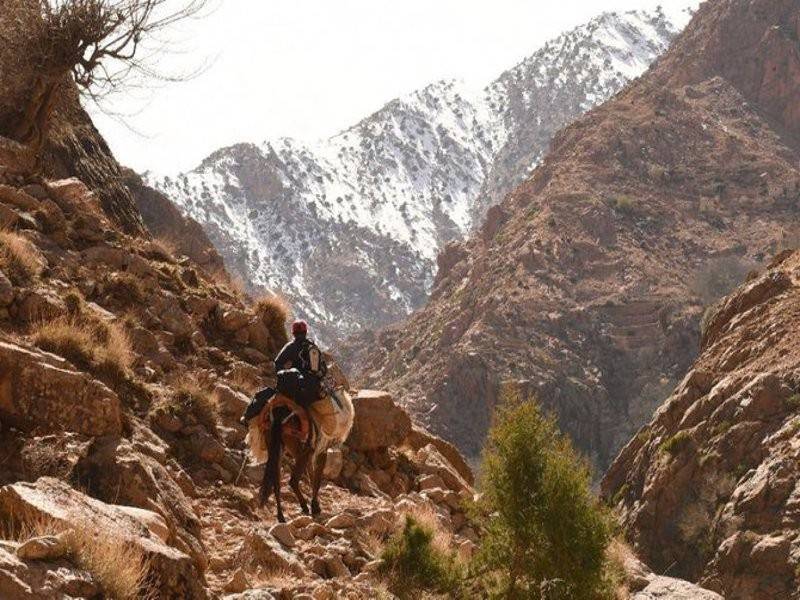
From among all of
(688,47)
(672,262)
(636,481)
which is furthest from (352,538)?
(688,47)

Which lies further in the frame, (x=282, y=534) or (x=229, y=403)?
(x=229, y=403)

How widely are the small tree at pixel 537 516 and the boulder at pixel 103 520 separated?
5.26 m

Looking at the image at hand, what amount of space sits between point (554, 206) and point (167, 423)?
85102 millimetres

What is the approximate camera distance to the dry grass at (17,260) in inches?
396

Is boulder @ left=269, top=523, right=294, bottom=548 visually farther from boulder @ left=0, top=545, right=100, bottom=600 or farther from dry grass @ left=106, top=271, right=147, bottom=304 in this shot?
dry grass @ left=106, top=271, right=147, bottom=304

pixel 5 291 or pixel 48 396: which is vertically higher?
pixel 5 291

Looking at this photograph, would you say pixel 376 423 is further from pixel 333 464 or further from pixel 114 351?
pixel 114 351

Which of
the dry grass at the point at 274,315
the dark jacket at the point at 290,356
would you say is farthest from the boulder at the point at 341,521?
the dry grass at the point at 274,315

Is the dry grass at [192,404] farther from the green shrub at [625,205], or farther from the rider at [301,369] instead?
the green shrub at [625,205]

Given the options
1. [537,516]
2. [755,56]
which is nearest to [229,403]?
[537,516]

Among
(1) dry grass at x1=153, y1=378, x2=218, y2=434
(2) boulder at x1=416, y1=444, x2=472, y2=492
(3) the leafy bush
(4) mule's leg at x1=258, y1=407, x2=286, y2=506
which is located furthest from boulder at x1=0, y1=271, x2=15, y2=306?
(3) the leafy bush

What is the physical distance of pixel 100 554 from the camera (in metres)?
4.76

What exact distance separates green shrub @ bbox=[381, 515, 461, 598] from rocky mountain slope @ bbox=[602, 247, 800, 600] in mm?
18099

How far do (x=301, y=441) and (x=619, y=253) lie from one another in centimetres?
8060
